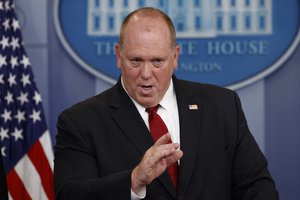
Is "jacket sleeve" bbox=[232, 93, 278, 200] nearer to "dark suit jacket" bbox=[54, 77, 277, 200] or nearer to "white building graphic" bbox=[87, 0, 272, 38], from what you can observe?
"dark suit jacket" bbox=[54, 77, 277, 200]

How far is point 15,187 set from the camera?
373 centimetres

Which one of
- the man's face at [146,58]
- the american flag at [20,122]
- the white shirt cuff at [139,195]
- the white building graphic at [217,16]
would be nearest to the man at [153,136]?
the man's face at [146,58]

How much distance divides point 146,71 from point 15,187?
175 cm

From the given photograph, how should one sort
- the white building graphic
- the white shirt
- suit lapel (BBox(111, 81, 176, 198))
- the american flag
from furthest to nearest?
the white building graphic → the american flag → the white shirt → suit lapel (BBox(111, 81, 176, 198))

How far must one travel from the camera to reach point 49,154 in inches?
151

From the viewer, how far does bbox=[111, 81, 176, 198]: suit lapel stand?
89.1 inches

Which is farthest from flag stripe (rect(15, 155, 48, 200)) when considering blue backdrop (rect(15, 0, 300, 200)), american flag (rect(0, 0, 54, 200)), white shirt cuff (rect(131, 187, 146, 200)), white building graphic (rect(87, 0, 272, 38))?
white shirt cuff (rect(131, 187, 146, 200))

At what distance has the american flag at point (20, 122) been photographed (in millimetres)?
3697

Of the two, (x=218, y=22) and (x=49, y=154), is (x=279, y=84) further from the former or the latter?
(x=49, y=154)

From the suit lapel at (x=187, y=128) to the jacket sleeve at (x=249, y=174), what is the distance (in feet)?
0.60

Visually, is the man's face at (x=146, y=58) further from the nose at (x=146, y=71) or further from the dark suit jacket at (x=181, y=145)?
the dark suit jacket at (x=181, y=145)

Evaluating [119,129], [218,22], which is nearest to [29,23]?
[218,22]

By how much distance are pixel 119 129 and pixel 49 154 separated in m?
1.56

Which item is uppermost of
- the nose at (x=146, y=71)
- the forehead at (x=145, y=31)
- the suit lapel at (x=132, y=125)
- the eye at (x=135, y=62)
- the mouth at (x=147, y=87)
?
the forehead at (x=145, y=31)
